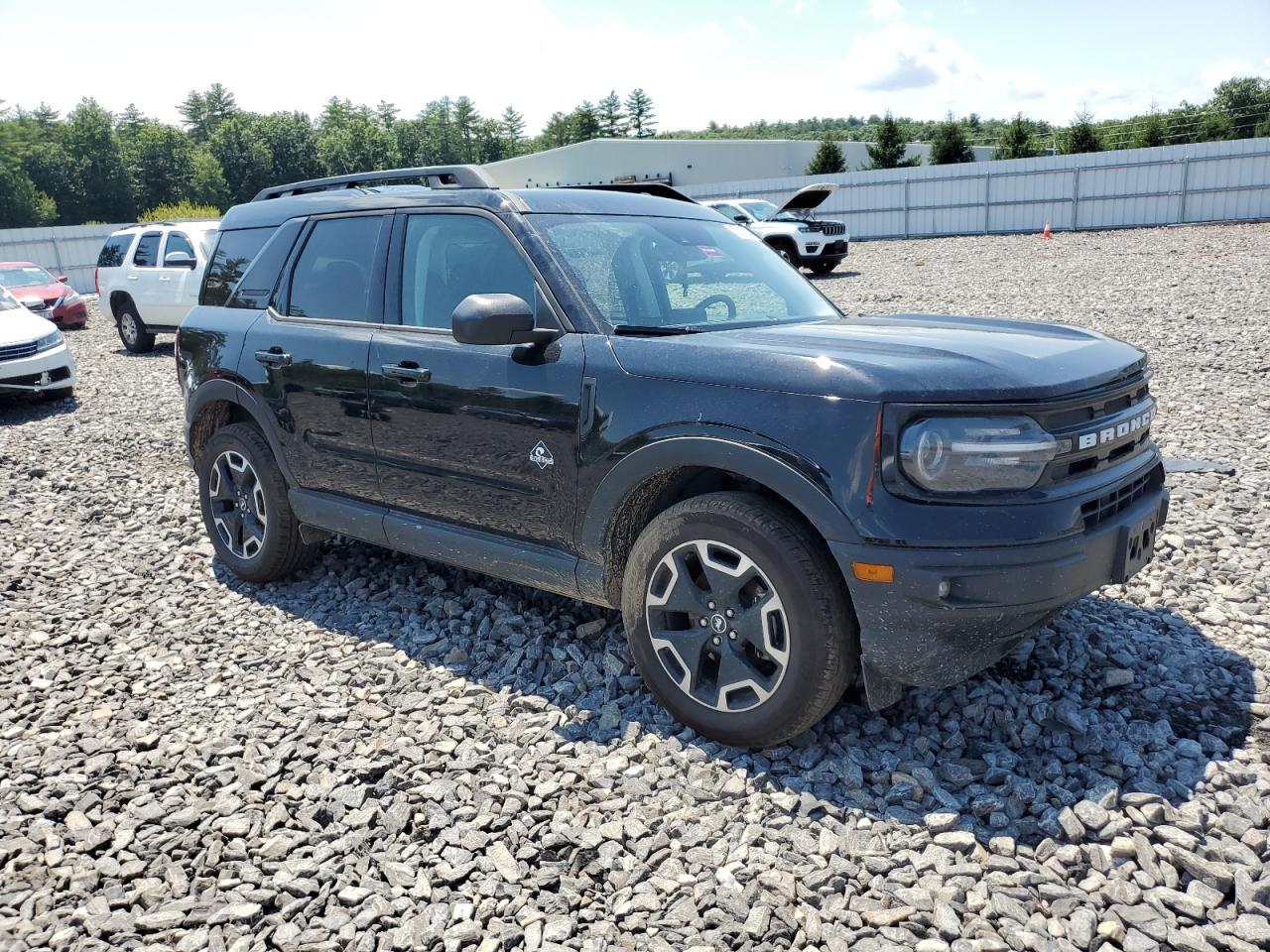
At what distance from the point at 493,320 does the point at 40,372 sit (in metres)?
9.82

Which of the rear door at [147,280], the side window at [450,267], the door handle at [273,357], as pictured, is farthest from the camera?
the rear door at [147,280]

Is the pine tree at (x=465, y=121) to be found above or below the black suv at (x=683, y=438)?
above

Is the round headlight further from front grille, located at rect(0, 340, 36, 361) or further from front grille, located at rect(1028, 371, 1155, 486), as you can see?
front grille, located at rect(0, 340, 36, 361)

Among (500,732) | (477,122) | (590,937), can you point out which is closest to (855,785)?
(590,937)

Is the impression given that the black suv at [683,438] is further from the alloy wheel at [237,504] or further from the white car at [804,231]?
the white car at [804,231]

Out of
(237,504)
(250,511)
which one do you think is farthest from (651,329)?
(237,504)

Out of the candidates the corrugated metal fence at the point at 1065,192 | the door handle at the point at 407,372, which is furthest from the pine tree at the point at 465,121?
the door handle at the point at 407,372

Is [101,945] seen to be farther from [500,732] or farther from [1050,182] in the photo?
[1050,182]

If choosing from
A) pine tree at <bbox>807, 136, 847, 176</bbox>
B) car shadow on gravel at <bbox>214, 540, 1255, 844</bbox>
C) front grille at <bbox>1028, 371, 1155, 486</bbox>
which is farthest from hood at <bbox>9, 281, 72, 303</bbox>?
pine tree at <bbox>807, 136, 847, 176</bbox>

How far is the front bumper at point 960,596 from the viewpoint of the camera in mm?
2904

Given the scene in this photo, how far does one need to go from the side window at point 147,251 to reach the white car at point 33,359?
151 inches

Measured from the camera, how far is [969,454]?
292 centimetres

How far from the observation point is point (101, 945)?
268 centimetres

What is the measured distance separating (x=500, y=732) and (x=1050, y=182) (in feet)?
97.4
